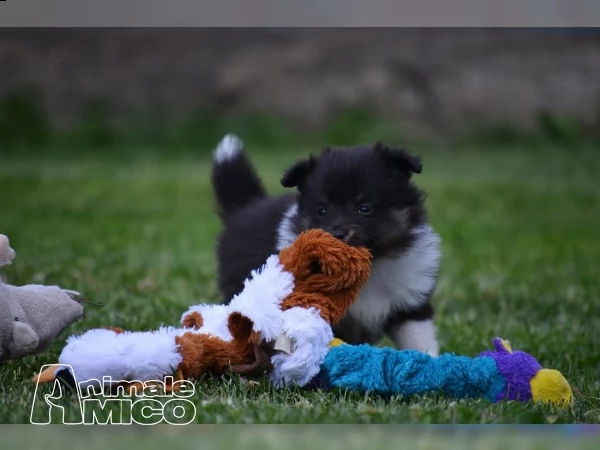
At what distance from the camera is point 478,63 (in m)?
10.3

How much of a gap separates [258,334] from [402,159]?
909 mm

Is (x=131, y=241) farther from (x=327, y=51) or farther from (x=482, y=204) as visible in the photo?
(x=327, y=51)

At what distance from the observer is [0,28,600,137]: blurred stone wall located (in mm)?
8477

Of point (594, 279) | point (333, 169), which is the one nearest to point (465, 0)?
point (333, 169)

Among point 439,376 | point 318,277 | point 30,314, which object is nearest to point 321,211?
point 318,277

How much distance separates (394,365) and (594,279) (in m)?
3.11

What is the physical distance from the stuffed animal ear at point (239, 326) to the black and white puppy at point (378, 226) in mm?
447

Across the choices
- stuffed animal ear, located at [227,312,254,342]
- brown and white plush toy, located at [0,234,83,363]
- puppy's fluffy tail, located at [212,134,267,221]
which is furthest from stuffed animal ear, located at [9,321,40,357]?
puppy's fluffy tail, located at [212,134,267,221]

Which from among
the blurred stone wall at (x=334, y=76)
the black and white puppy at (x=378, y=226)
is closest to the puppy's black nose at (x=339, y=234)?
the black and white puppy at (x=378, y=226)

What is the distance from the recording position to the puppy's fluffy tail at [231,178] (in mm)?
4188

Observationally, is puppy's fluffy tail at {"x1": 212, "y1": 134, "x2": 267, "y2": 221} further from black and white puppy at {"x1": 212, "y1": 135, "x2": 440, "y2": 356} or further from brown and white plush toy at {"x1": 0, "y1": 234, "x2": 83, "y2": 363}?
brown and white plush toy at {"x1": 0, "y1": 234, "x2": 83, "y2": 363}

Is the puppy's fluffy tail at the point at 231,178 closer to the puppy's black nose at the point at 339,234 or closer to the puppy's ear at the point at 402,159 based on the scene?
the puppy's ear at the point at 402,159

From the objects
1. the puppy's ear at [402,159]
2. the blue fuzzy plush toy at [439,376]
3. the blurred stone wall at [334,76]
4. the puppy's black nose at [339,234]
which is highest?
the blurred stone wall at [334,76]

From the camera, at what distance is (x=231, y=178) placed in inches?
166
